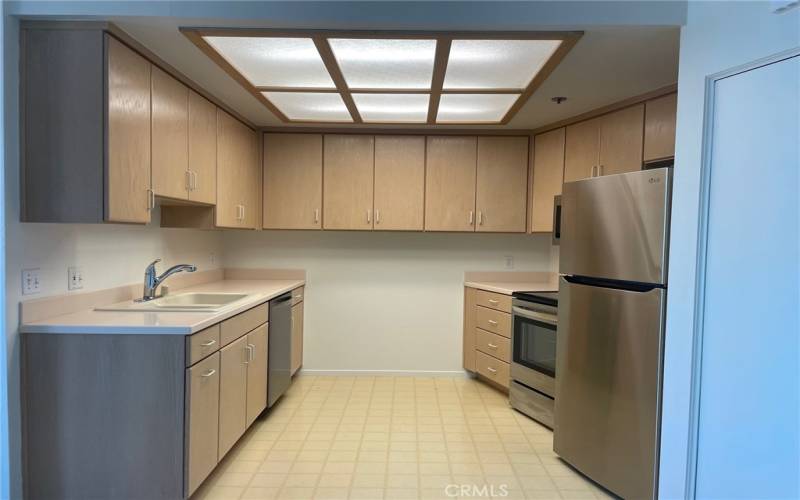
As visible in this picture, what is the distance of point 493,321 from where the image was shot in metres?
3.33

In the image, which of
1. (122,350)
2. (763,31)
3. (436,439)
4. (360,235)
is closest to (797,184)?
(763,31)

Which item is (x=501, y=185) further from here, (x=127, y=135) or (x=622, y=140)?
(x=127, y=135)

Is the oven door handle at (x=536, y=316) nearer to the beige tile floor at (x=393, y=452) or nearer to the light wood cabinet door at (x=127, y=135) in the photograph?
the beige tile floor at (x=393, y=452)

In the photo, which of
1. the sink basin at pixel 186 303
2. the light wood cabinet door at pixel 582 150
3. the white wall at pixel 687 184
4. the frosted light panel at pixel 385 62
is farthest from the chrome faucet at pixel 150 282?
the light wood cabinet door at pixel 582 150

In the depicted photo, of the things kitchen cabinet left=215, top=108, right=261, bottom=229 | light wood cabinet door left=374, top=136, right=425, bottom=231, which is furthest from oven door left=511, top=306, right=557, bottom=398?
kitchen cabinet left=215, top=108, right=261, bottom=229

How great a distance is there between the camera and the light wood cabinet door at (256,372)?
2.41m

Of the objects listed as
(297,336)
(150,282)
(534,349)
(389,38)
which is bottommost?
(297,336)

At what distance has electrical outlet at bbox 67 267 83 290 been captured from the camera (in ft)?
6.27

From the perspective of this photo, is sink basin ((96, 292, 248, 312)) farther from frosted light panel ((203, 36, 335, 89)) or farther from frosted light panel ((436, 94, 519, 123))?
frosted light panel ((436, 94, 519, 123))

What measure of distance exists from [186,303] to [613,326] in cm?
261

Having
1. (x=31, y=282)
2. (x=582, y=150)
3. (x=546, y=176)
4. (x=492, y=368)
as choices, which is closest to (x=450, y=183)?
(x=546, y=176)

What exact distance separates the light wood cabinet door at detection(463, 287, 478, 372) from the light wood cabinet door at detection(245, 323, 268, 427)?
182cm

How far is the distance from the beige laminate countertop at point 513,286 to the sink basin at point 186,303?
1959mm

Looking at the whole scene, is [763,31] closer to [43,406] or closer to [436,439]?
[436,439]
